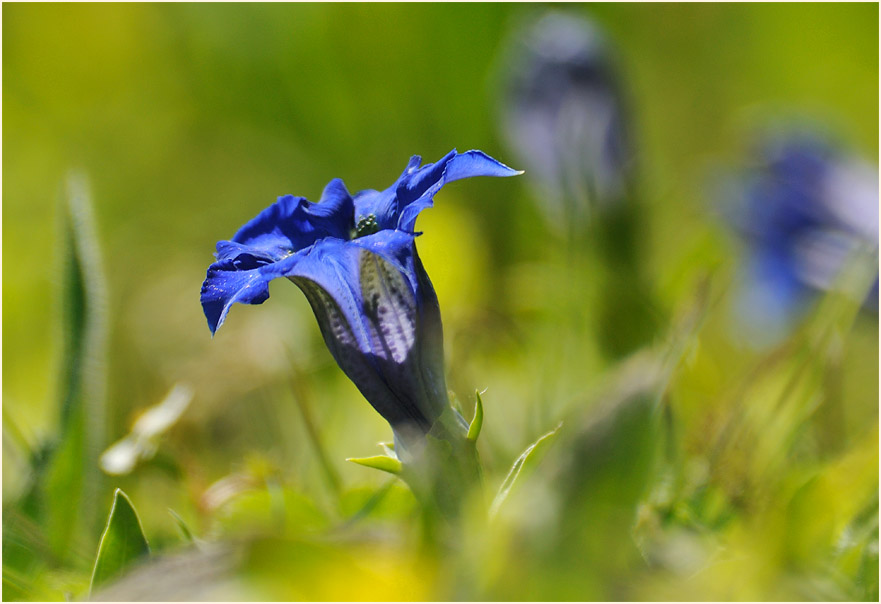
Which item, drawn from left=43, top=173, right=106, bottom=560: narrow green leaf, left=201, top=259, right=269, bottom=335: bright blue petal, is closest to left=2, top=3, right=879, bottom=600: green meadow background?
left=43, top=173, right=106, bottom=560: narrow green leaf

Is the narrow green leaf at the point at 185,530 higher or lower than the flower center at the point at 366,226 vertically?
lower

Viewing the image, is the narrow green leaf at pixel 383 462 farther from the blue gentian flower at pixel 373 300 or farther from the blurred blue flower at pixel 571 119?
the blurred blue flower at pixel 571 119

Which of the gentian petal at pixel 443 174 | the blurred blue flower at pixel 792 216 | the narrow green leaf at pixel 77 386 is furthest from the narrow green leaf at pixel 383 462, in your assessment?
the blurred blue flower at pixel 792 216

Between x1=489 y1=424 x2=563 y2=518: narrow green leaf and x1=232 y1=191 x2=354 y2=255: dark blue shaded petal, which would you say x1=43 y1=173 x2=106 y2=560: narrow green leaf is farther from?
x1=489 y1=424 x2=563 y2=518: narrow green leaf

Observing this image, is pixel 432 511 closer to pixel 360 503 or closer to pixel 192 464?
pixel 360 503

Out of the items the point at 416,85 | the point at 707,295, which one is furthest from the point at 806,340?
the point at 416,85

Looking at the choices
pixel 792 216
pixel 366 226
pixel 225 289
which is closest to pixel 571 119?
pixel 792 216
